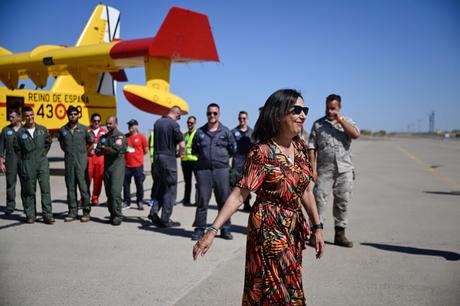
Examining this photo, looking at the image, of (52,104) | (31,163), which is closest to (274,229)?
(31,163)

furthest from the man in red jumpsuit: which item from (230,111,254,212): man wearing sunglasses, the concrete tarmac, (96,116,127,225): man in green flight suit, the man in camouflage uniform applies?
the man in camouflage uniform

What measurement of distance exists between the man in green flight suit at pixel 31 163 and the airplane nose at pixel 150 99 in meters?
3.02

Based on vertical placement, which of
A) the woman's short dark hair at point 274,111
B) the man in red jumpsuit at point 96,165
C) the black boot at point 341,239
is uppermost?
the woman's short dark hair at point 274,111

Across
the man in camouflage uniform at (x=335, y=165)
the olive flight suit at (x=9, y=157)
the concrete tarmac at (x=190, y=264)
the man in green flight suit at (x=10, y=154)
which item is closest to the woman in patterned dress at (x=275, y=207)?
the concrete tarmac at (x=190, y=264)

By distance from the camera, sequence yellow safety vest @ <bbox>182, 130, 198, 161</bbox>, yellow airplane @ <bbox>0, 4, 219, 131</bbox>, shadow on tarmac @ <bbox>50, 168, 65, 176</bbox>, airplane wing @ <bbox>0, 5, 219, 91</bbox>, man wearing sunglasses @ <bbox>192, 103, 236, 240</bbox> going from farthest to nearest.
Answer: shadow on tarmac @ <bbox>50, 168, 65, 176</bbox> → airplane wing @ <bbox>0, 5, 219, 91</bbox> → yellow airplane @ <bbox>0, 4, 219, 131</bbox> → yellow safety vest @ <bbox>182, 130, 198, 161</bbox> → man wearing sunglasses @ <bbox>192, 103, 236, 240</bbox>

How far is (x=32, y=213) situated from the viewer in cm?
662

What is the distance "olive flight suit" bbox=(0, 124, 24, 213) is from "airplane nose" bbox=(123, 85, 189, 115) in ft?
9.62

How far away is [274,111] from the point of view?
245 centimetres

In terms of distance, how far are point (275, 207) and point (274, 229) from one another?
132mm

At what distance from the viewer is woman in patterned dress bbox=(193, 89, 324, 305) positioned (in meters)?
2.24

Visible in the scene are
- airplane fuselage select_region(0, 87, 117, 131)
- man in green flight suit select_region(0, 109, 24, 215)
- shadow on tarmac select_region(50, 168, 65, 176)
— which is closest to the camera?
man in green flight suit select_region(0, 109, 24, 215)

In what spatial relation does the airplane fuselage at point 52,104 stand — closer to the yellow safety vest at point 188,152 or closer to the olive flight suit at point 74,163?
the yellow safety vest at point 188,152

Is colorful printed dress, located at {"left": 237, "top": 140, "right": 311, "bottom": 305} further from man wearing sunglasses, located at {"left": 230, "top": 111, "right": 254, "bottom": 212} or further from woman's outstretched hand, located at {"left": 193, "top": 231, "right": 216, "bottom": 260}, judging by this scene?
man wearing sunglasses, located at {"left": 230, "top": 111, "right": 254, "bottom": 212}

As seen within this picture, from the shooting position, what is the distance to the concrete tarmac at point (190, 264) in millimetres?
3525
